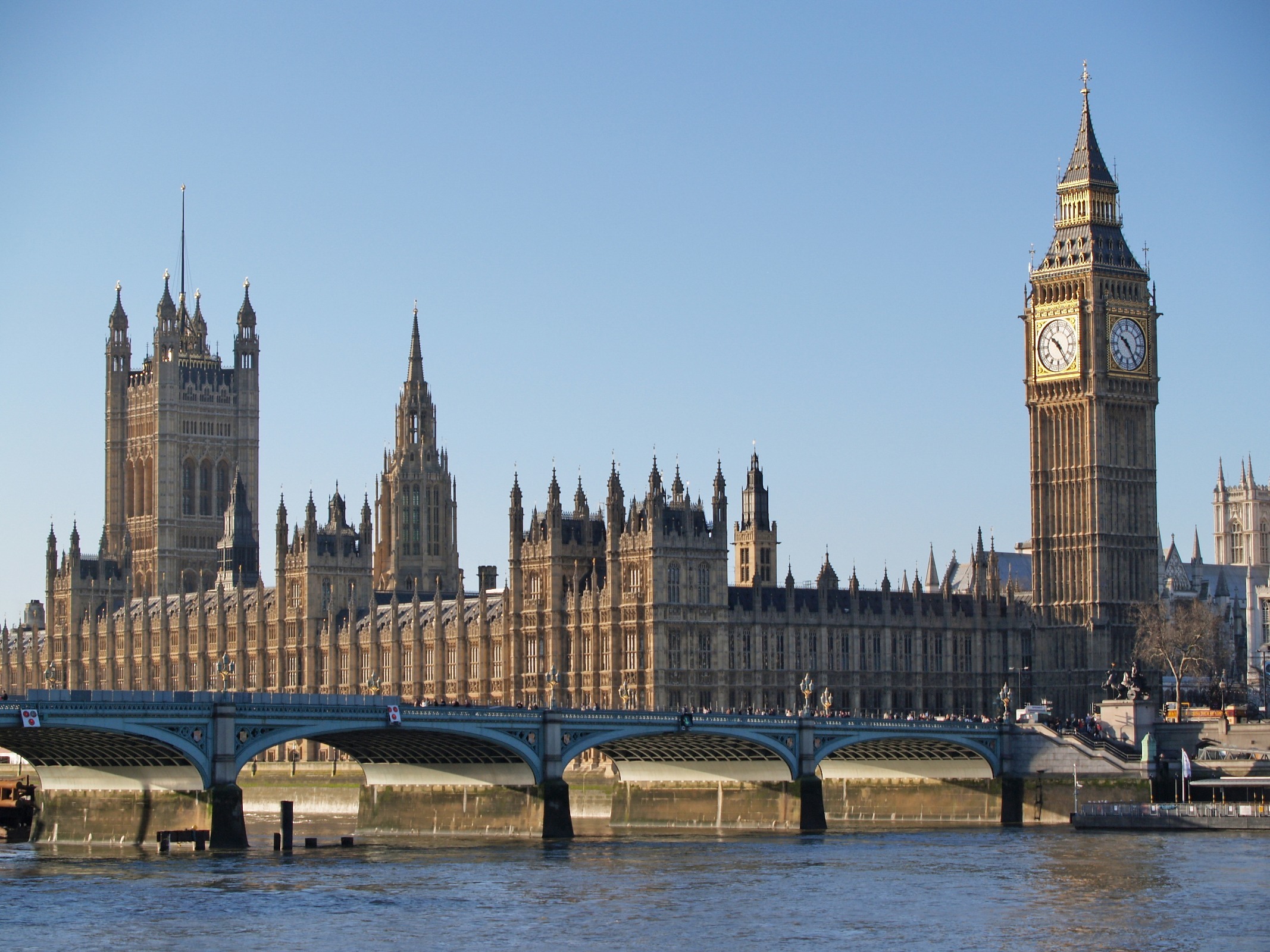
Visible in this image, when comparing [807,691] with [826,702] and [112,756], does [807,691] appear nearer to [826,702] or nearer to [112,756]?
[826,702]

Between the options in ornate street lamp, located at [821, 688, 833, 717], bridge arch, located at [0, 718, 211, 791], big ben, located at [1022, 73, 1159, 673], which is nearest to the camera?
bridge arch, located at [0, 718, 211, 791]

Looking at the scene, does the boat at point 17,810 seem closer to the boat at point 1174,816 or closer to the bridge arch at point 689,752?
the bridge arch at point 689,752

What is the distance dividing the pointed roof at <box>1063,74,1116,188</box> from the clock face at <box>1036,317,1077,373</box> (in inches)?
322

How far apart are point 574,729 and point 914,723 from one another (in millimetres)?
16671

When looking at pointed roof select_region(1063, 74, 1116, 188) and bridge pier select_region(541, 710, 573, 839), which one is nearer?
bridge pier select_region(541, 710, 573, 839)

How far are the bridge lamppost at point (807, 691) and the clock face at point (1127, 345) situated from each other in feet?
82.4

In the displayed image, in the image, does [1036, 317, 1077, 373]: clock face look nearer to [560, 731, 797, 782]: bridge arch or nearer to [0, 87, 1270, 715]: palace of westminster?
[0, 87, 1270, 715]: palace of westminster

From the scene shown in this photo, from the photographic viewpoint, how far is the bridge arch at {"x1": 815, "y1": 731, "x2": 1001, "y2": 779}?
110 metres

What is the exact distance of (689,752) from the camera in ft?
355

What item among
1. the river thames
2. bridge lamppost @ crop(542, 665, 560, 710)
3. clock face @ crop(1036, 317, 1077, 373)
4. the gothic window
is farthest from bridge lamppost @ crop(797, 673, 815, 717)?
the gothic window

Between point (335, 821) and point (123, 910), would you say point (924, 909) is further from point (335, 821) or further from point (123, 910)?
point (335, 821)

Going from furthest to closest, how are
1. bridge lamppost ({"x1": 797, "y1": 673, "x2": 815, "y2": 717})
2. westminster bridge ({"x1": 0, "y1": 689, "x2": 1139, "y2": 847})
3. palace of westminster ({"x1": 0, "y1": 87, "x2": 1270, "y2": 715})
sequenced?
1. palace of westminster ({"x1": 0, "y1": 87, "x2": 1270, "y2": 715})
2. bridge lamppost ({"x1": 797, "y1": 673, "x2": 815, "y2": 717})
3. westminster bridge ({"x1": 0, "y1": 689, "x2": 1139, "y2": 847})

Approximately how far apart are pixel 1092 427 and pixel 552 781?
5387cm

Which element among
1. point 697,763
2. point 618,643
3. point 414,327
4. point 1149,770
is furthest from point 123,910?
point 414,327
